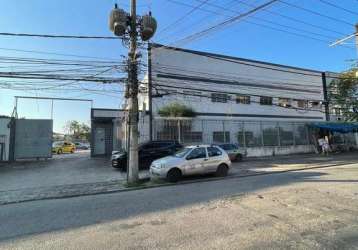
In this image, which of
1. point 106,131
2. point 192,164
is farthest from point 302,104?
point 192,164

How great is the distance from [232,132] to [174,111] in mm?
5777

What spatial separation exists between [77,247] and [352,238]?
15.9 ft

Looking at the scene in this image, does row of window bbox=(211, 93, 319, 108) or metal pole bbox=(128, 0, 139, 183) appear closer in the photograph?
metal pole bbox=(128, 0, 139, 183)

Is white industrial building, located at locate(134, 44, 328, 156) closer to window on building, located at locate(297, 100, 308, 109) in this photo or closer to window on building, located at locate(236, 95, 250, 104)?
window on building, located at locate(297, 100, 308, 109)

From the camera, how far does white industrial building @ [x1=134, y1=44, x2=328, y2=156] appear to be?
2745 centimetres

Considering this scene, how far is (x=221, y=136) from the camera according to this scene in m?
28.3

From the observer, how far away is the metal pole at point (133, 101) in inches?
550

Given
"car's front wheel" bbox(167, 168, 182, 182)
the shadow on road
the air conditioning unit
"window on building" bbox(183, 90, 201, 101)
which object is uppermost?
the air conditioning unit

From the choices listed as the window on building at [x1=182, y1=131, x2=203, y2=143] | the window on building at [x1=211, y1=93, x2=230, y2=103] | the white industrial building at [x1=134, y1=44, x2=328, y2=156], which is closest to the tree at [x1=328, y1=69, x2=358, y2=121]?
the white industrial building at [x1=134, y1=44, x2=328, y2=156]

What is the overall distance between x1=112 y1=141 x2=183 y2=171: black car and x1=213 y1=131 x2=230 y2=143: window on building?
27.4 ft

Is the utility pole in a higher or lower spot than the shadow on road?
higher

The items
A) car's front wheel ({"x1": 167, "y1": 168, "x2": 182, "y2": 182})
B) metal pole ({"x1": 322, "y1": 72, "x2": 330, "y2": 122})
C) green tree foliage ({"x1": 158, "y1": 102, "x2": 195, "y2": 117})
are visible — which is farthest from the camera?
metal pole ({"x1": 322, "y1": 72, "x2": 330, "y2": 122})

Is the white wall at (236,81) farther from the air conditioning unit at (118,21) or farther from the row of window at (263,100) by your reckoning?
the air conditioning unit at (118,21)

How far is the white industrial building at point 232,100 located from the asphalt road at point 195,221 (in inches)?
613
